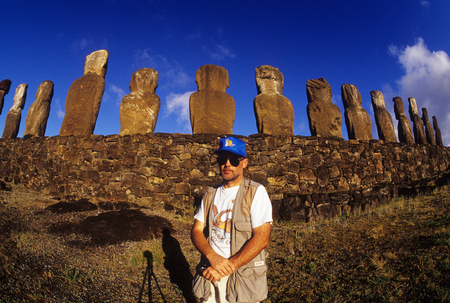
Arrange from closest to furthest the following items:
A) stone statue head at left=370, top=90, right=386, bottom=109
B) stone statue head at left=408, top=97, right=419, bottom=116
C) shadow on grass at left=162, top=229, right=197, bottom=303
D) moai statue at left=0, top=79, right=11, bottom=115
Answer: shadow on grass at left=162, top=229, right=197, bottom=303 < stone statue head at left=370, top=90, right=386, bottom=109 < stone statue head at left=408, top=97, right=419, bottom=116 < moai statue at left=0, top=79, right=11, bottom=115

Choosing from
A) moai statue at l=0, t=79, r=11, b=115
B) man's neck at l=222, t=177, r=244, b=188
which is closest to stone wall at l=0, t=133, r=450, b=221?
man's neck at l=222, t=177, r=244, b=188

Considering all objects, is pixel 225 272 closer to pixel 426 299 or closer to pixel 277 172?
pixel 426 299

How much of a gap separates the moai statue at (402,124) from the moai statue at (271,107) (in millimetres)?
5166

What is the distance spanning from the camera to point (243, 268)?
162 centimetres

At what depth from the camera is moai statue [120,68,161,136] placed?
7672mm

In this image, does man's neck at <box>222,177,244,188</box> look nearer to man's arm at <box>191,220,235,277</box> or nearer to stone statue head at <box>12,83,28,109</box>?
man's arm at <box>191,220,235,277</box>

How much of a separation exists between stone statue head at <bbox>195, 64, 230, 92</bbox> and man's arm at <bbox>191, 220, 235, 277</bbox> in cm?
642

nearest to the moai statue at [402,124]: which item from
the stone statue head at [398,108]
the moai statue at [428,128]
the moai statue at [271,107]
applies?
the stone statue head at [398,108]

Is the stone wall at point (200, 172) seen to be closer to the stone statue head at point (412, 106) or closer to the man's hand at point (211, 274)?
the man's hand at point (211, 274)

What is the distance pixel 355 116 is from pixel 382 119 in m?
1.33

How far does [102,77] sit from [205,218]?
27.1 feet

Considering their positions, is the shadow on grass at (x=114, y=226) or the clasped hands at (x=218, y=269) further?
the shadow on grass at (x=114, y=226)

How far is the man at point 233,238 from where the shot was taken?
1.59 meters

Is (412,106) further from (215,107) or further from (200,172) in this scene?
(200,172)
